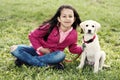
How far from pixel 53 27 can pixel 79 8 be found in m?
6.74

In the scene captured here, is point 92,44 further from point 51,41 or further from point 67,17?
point 51,41

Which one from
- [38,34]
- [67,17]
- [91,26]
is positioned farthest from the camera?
[38,34]

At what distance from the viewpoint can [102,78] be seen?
5.36 metres

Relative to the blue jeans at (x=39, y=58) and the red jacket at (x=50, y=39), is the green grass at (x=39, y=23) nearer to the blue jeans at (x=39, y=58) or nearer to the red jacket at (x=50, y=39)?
the blue jeans at (x=39, y=58)

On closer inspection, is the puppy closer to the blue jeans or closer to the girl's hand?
the blue jeans

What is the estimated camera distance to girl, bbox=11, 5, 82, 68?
572cm

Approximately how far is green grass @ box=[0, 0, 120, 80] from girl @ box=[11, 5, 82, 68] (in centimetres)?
20

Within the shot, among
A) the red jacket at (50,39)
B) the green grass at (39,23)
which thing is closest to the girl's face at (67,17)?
the red jacket at (50,39)

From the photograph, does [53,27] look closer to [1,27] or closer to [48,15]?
[1,27]

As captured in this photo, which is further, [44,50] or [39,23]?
[39,23]

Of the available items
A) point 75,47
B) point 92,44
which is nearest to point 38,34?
point 75,47

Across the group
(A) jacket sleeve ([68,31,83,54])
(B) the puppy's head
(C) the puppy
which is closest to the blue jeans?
(A) jacket sleeve ([68,31,83,54])

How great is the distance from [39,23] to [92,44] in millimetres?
4636

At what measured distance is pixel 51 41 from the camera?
5.82 metres
